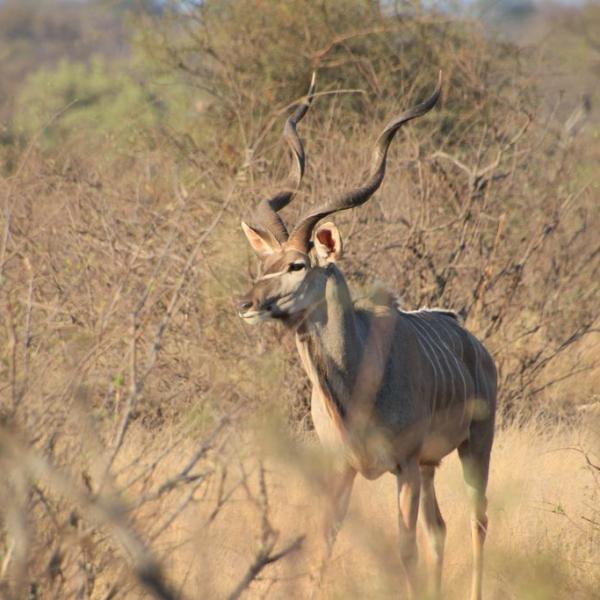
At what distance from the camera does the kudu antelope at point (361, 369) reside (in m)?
3.97

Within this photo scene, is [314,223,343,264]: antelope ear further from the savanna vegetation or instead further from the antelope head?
the savanna vegetation

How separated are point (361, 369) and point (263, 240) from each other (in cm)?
50

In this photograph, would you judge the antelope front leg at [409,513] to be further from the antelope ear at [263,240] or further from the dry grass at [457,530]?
the antelope ear at [263,240]

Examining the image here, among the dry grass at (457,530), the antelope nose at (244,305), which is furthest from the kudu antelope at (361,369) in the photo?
the dry grass at (457,530)

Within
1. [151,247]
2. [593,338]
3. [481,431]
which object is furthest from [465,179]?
[481,431]

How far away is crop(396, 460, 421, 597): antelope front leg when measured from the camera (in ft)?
13.0

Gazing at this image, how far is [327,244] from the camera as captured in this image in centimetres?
410

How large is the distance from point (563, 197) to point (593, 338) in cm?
108

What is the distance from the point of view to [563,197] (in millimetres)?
7164

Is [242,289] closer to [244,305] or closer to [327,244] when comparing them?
[327,244]

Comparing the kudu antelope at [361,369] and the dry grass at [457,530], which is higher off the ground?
the kudu antelope at [361,369]

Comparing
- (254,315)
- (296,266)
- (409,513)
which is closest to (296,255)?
(296,266)

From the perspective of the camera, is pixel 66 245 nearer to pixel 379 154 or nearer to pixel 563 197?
pixel 379 154

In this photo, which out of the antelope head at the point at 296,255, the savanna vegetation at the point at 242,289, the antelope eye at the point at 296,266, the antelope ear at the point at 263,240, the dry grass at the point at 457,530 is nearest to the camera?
the savanna vegetation at the point at 242,289
